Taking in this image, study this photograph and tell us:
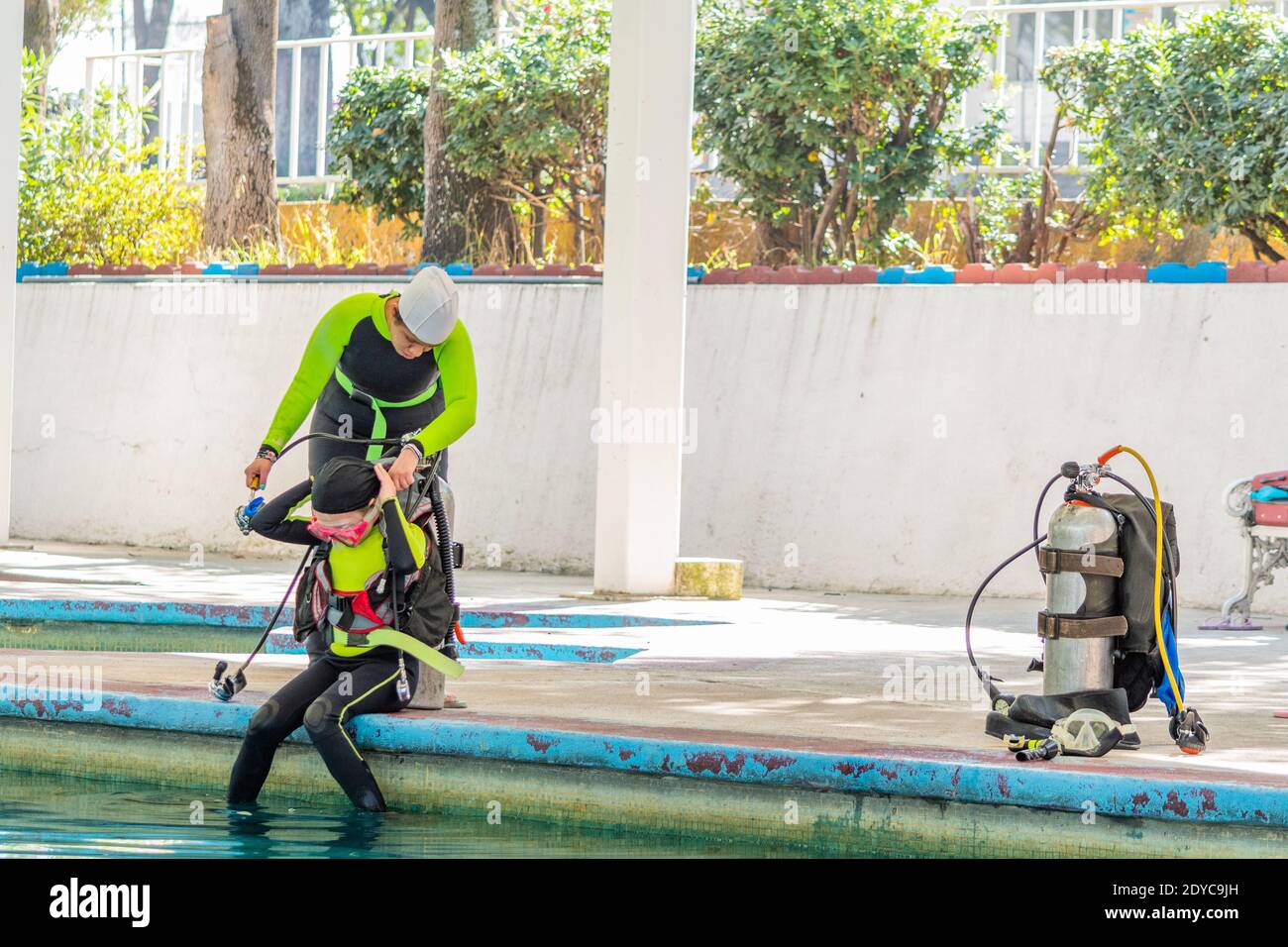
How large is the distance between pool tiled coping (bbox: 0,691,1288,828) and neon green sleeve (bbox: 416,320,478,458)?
84 cm

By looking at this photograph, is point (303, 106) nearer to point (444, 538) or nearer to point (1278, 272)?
point (1278, 272)

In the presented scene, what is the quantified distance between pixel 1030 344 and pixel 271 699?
6.33 m

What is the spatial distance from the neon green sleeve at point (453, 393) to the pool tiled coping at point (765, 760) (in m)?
0.84

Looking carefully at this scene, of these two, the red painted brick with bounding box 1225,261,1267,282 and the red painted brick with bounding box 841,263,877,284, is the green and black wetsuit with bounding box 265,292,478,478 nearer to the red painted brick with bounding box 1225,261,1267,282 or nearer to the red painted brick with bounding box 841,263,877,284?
the red painted brick with bounding box 841,263,877,284

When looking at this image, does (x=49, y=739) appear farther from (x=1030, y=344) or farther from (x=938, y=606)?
(x=1030, y=344)

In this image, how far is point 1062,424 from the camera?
1041 centimetres

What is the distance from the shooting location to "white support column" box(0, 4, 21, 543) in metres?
12.0

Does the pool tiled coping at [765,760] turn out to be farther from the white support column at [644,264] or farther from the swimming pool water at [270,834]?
the white support column at [644,264]

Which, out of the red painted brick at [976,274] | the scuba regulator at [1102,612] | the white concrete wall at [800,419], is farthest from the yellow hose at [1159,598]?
the red painted brick at [976,274]

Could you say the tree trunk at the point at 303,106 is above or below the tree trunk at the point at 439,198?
above

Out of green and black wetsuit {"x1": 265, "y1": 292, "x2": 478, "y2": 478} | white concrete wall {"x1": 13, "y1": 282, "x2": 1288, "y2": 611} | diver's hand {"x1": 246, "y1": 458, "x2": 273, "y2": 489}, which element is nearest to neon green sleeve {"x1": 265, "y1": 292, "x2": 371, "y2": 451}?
green and black wetsuit {"x1": 265, "y1": 292, "x2": 478, "y2": 478}

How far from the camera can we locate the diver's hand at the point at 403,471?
5324mm
